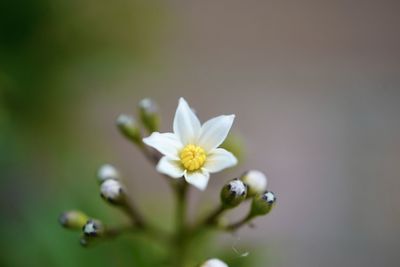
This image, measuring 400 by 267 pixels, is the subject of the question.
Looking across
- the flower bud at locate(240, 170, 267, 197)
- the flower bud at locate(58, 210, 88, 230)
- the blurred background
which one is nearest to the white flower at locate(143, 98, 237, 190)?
the flower bud at locate(240, 170, 267, 197)

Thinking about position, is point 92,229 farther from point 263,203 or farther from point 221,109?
point 221,109

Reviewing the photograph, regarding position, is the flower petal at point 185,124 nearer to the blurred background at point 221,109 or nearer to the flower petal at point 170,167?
the flower petal at point 170,167

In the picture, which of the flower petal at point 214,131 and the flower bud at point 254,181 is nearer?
the flower petal at point 214,131

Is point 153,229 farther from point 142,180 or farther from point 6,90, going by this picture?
point 142,180

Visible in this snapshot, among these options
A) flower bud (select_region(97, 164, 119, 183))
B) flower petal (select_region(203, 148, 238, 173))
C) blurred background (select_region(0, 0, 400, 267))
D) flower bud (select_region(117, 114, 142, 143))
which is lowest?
flower petal (select_region(203, 148, 238, 173))

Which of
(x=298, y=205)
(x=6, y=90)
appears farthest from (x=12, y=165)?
(x=298, y=205)

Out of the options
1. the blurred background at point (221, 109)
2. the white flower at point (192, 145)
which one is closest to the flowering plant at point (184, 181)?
the white flower at point (192, 145)

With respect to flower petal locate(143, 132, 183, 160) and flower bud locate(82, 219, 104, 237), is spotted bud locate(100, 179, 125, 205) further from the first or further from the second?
flower petal locate(143, 132, 183, 160)
